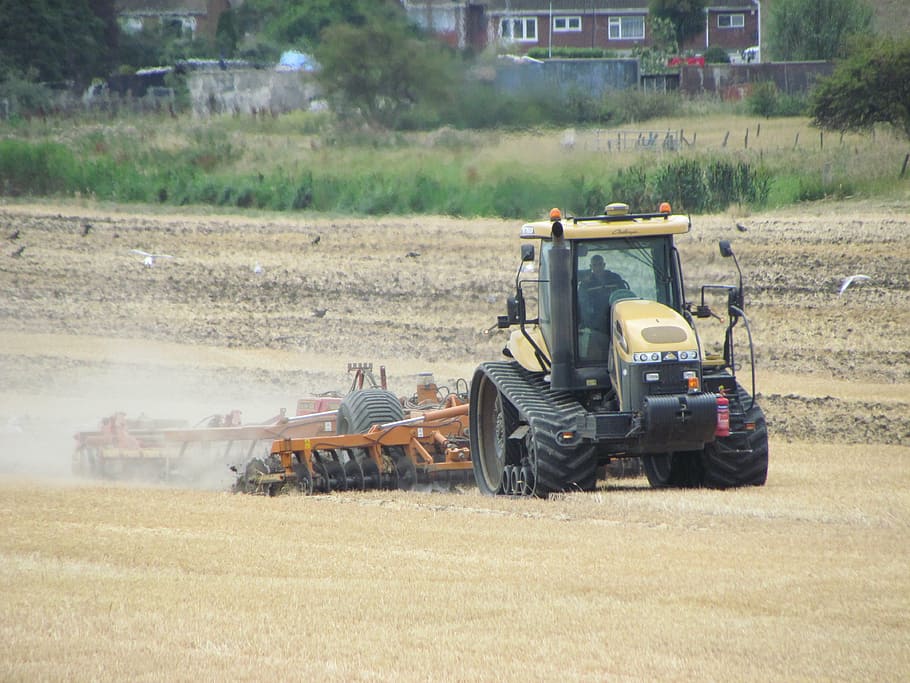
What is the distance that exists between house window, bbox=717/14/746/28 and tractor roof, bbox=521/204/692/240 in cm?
5834

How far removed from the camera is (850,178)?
28.1 meters

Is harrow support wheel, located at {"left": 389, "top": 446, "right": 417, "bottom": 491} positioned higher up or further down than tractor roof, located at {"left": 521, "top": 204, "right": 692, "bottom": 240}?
further down

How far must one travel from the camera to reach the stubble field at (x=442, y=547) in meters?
6.41

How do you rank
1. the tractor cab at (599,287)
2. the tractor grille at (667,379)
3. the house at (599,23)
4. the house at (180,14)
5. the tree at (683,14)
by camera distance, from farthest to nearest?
the tree at (683,14) → the house at (180,14) → the house at (599,23) → the tractor cab at (599,287) → the tractor grille at (667,379)

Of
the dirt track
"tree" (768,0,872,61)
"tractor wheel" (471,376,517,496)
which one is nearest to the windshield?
"tractor wheel" (471,376,517,496)

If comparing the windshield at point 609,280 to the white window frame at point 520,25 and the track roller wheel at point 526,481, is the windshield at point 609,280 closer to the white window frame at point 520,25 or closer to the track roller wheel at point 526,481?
the track roller wheel at point 526,481

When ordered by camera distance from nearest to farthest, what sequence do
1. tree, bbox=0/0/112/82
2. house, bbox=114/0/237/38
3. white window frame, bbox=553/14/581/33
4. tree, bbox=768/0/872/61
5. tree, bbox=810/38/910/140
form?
tree, bbox=810/38/910/140 → tree, bbox=0/0/112/82 → tree, bbox=768/0/872/61 → house, bbox=114/0/237/38 → white window frame, bbox=553/14/581/33

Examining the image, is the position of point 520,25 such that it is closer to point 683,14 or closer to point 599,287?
point 683,14

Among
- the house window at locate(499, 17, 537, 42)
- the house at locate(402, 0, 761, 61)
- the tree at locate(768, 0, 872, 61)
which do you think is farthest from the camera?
the tree at locate(768, 0, 872, 61)

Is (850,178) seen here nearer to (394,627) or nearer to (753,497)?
(753,497)

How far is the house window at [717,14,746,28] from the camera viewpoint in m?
66.3

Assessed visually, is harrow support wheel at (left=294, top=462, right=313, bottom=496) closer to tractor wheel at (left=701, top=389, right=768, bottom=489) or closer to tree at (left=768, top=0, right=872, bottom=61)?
tractor wheel at (left=701, top=389, right=768, bottom=489)

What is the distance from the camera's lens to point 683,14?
63.2 meters

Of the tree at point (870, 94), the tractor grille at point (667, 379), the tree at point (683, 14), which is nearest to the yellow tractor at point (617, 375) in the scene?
the tractor grille at point (667, 379)
